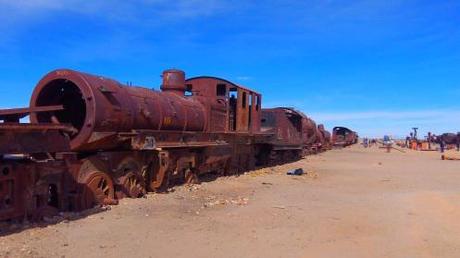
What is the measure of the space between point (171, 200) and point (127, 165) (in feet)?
4.06

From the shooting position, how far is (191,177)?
597 inches

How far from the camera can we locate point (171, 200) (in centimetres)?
1162

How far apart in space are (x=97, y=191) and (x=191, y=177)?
5.27 meters

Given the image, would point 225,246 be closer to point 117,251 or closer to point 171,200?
point 117,251

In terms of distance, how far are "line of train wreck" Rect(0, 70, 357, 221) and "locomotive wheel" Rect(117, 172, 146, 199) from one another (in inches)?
0.8

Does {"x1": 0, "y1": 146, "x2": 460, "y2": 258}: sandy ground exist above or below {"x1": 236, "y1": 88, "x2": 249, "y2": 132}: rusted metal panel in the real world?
below

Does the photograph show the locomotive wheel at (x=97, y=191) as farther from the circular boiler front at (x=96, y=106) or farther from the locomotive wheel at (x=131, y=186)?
the circular boiler front at (x=96, y=106)

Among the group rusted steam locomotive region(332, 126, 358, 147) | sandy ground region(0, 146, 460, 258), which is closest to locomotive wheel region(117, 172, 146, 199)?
sandy ground region(0, 146, 460, 258)

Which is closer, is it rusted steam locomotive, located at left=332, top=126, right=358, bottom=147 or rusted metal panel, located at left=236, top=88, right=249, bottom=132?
rusted metal panel, located at left=236, top=88, right=249, bottom=132

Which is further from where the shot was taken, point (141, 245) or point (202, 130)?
point (202, 130)

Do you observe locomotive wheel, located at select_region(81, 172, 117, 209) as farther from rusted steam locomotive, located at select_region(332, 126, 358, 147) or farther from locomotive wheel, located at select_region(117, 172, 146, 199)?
rusted steam locomotive, located at select_region(332, 126, 358, 147)

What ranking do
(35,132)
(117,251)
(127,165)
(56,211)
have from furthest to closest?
(127,165) → (56,211) → (35,132) → (117,251)

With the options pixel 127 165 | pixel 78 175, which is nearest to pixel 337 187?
pixel 127 165

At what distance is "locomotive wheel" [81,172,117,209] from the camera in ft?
31.6
